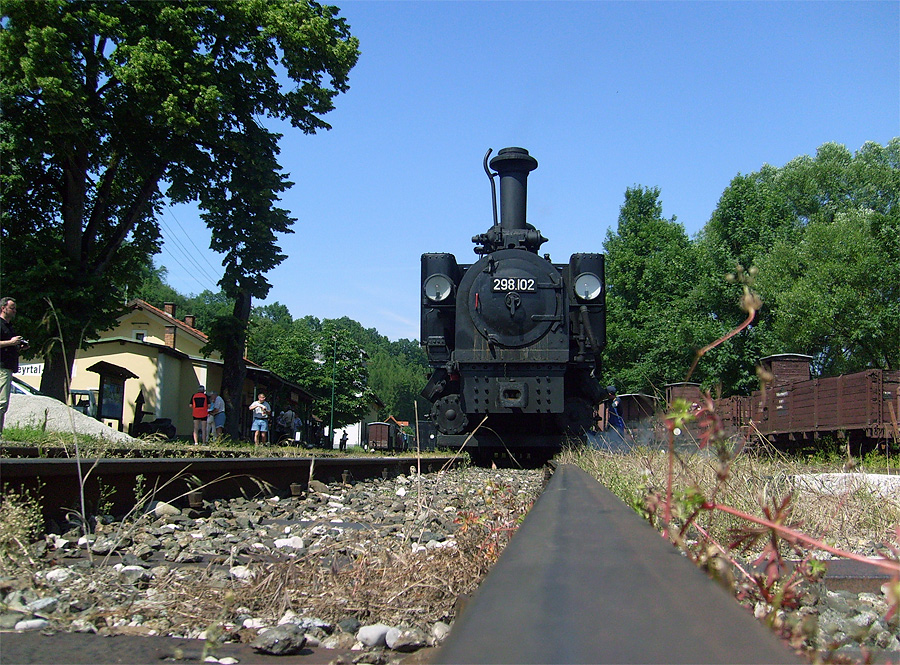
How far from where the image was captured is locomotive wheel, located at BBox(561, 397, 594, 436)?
34.4ft

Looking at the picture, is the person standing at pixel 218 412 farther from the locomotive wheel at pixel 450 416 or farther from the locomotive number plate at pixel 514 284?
the locomotive number plate at pixel 514 284

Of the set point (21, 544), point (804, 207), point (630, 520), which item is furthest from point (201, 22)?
point (804, 207)

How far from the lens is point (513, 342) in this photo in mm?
10281

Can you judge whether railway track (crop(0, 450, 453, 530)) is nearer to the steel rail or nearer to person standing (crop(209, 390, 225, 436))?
the steel rail

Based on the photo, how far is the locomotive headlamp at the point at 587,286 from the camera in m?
10.8

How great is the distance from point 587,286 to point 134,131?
11235 mm

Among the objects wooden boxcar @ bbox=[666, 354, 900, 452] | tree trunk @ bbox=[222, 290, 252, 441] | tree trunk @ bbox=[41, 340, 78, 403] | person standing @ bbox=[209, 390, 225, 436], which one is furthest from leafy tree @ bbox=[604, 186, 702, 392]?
tree trunk @ bbox=[41, 340, 78, 403]

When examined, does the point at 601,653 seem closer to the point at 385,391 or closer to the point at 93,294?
the point at 93,294

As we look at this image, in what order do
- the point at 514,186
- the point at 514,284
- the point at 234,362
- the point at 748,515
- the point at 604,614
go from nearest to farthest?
the point at 604,614 → the point at 748,515 → the point at 514,284 → the point at 514,186 → the point at 234,362

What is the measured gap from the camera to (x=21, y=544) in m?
2.76

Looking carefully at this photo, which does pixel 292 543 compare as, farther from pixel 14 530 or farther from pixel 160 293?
pixel 160 293

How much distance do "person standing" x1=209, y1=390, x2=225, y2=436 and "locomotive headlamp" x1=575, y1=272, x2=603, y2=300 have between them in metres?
11.1

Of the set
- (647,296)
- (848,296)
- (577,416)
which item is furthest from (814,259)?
(577,416)

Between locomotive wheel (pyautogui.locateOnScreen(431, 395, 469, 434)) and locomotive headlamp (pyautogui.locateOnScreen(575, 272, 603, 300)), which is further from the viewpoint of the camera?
locomotive headlamp (pyautogui.locateOnScreen(575, 272, 603, 300))
